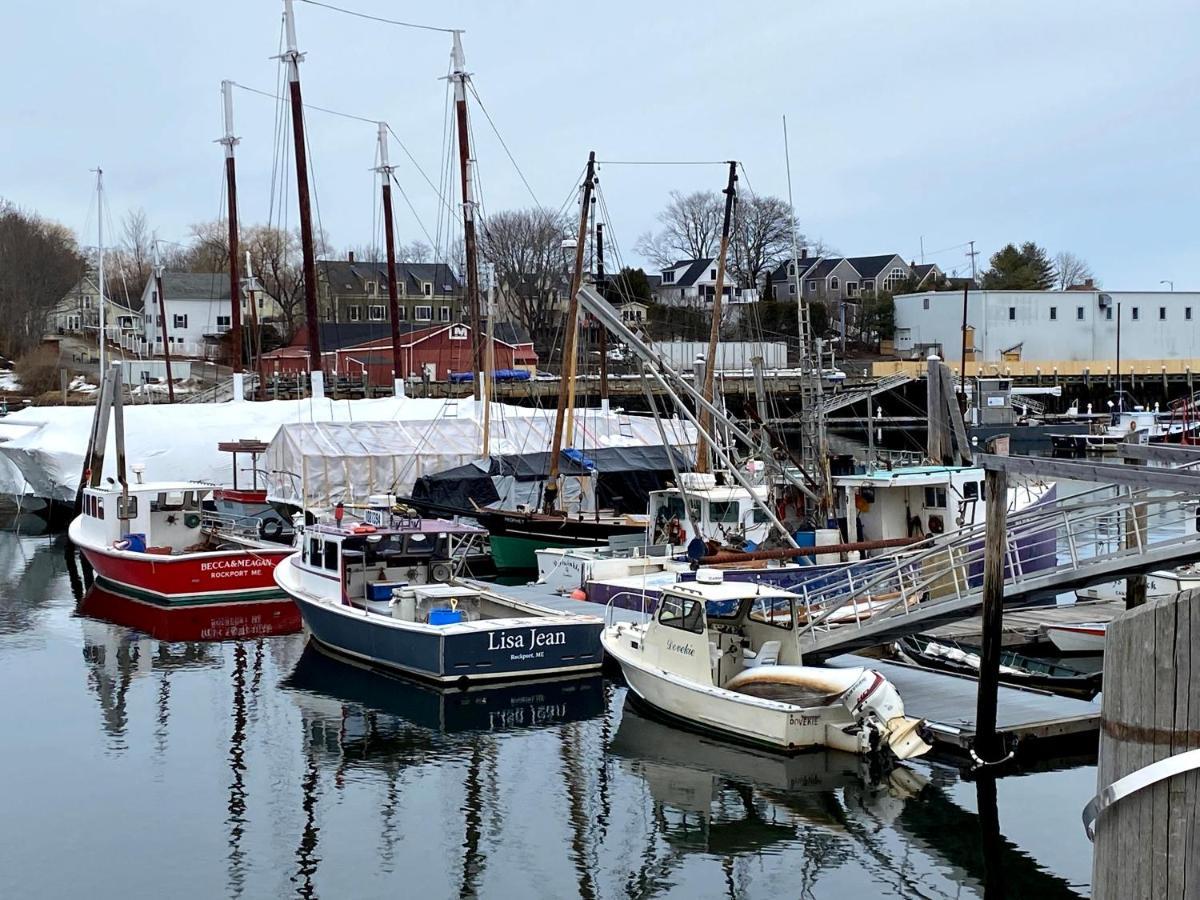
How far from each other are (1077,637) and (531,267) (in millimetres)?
87775

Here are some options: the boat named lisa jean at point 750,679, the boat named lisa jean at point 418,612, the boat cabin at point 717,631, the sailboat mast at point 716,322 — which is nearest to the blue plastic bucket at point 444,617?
the boat named lisa jean at point 418,612

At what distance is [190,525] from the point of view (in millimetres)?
37688

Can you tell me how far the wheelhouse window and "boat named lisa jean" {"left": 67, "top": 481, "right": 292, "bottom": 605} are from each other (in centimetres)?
1620

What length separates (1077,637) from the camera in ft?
79.5

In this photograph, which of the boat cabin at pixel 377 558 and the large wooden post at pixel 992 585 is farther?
the boat cabin at pixel 377 558

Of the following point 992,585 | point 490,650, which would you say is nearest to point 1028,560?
point 992,585

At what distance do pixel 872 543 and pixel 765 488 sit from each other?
5.55m

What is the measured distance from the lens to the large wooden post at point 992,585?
54.4 ft

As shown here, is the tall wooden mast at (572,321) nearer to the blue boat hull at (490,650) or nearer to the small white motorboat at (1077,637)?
the blue boat hull at (490,650)

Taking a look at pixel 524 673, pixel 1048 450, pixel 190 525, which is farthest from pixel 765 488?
pixel 1048 450

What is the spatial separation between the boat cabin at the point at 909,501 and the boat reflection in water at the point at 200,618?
1379 centimetres

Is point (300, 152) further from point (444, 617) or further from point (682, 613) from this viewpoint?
point (682, 613)

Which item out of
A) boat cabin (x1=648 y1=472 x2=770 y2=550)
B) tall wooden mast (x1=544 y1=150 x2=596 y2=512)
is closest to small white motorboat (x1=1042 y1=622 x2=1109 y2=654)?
boat cabin (x1=648 y1=472 x2=770 y2=550)

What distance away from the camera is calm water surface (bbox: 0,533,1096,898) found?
15.0m
